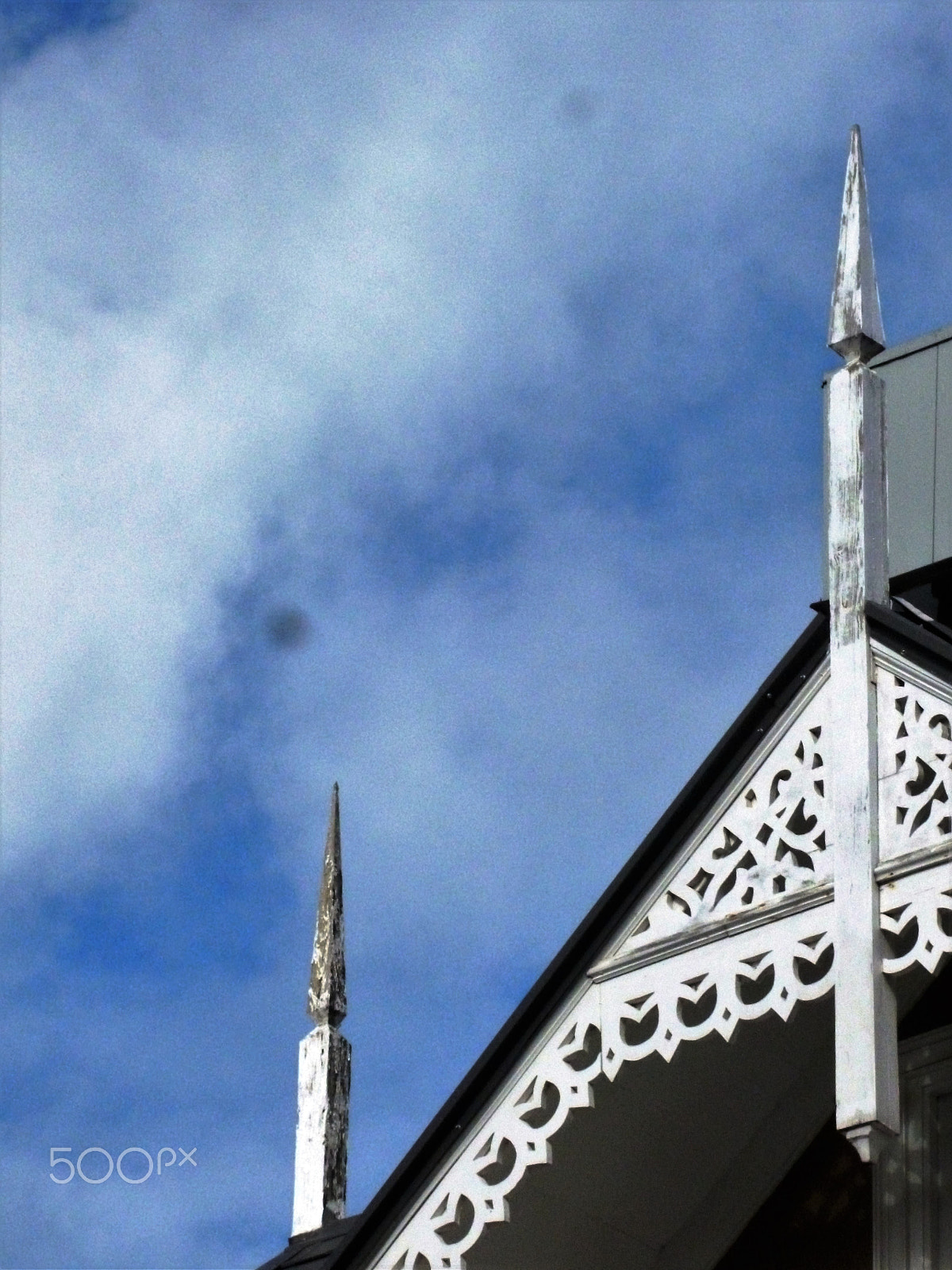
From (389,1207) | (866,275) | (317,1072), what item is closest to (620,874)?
(389,1207)

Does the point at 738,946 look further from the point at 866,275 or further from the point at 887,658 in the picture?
the point at 866,275

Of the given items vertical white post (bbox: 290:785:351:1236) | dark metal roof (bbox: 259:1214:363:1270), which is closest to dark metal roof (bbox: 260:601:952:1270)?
dark metal roof (bbox: 259:1214:363:1270)

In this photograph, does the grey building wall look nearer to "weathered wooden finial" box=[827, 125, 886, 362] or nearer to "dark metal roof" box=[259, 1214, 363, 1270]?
"weathered wooden finial" box=[827, 125, 886, 362]

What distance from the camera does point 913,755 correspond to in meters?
6.50

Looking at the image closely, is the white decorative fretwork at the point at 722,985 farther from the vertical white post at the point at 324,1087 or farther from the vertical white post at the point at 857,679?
the vertical white post at the point at 324,1087

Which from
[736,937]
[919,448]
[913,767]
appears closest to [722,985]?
[736,937]

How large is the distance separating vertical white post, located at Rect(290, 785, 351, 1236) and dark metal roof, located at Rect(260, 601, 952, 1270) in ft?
6.89

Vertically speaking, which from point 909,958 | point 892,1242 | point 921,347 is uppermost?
point 921,347

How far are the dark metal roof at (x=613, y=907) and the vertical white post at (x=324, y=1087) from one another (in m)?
2.10

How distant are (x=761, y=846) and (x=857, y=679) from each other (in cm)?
59

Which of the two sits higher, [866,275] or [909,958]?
[866,275]

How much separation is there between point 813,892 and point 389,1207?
186 cm

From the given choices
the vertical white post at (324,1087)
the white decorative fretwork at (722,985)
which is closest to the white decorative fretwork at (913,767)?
the white decorative fretwork at (722,985)

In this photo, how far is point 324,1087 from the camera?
9469 millimetres
